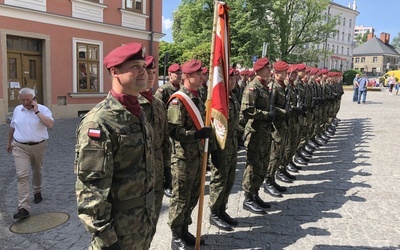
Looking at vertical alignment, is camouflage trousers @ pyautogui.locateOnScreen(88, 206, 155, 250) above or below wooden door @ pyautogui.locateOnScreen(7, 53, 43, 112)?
below

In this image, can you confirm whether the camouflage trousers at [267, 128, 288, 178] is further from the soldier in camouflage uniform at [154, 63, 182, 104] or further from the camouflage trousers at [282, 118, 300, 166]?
the soldier in camouflage uniform at [154, 63, 182, 104]

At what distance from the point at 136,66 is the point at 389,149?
9.73 meters

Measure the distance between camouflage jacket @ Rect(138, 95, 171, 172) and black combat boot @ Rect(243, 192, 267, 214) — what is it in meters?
1.93

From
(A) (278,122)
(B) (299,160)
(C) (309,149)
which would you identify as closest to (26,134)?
(A) (278,122)

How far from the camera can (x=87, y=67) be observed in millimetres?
15383

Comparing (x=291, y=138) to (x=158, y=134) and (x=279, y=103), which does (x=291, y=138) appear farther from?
(x=158, y=134)

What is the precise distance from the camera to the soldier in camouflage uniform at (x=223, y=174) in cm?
439

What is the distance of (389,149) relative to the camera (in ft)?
33.0

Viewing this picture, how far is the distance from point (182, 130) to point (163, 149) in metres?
0.32

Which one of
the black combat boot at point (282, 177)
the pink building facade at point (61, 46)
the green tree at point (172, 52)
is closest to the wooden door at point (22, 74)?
the pink building facade at point (61, 46)

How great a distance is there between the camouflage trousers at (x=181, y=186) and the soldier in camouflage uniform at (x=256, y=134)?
133 cm

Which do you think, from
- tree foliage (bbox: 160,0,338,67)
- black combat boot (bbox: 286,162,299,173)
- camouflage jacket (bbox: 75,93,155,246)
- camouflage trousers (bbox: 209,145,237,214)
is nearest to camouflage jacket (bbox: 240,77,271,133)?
camouflage trousers (bbox: 209,145,237,214)

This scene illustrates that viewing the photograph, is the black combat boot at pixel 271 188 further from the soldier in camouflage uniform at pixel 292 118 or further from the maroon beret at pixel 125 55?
the maroon beret at pixel 125 55

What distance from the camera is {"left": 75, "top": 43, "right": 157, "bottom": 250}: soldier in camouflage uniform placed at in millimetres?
2203
